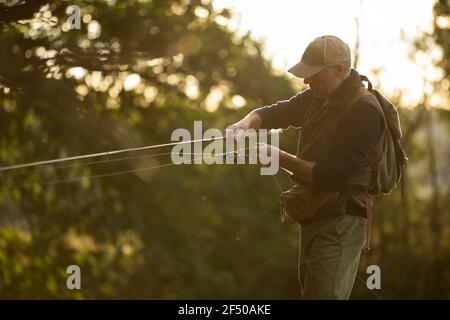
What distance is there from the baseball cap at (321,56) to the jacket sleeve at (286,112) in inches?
16.5

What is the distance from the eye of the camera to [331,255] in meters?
3.90

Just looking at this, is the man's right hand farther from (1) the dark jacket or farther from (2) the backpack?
(2) the backpack

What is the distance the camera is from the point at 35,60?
580 cm

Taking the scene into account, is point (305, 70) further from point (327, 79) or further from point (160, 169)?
point (160, 169)

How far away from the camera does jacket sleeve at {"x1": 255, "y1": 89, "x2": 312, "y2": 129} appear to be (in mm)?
4406

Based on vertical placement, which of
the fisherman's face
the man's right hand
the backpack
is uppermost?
the fisherman's face

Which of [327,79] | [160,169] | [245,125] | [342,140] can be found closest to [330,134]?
[342,140]

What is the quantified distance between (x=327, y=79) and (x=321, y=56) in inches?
4.9

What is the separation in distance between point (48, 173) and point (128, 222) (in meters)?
2.06

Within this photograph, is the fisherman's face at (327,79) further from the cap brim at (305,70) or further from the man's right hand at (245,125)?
the man's right hand at (245,125)

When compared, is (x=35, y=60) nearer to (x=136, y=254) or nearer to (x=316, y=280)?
(x=316, y=280)

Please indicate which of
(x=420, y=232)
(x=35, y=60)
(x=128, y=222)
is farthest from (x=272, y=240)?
(x=35, y=60)

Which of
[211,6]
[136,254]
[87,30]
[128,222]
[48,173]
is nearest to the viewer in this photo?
[87,30]

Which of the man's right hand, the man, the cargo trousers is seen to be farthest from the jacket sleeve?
the cargo trousers
